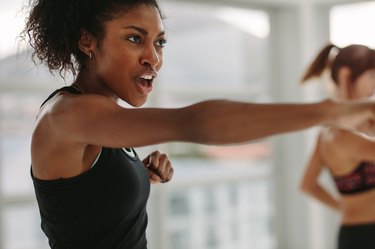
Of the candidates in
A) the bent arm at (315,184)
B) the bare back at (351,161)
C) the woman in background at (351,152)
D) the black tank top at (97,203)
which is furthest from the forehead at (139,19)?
the bent arm at (315,184)

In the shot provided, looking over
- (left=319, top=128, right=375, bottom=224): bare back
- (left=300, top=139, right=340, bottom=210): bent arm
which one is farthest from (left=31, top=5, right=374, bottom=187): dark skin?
(left=300, top=139, right=340, bottom=210): bent arm

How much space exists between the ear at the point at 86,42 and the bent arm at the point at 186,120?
0.18 metres

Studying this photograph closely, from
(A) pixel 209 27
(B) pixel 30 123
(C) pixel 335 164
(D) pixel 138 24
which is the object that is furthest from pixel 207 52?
→ (D) pixel 138 24

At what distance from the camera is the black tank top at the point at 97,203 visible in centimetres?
99

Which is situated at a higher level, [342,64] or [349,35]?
[349,35]

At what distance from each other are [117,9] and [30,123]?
7.70 ft

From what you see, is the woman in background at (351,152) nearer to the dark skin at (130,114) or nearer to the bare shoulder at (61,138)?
the dark skin at (130,114)

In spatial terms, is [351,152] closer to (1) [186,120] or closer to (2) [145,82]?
(2) [145,82]

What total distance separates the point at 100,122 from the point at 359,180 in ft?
6.45

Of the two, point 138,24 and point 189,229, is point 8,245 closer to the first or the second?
point 189,229

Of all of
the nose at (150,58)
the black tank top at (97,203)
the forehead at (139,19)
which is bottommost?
the black tank top at (97,203)

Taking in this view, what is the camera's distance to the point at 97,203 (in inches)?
39.6

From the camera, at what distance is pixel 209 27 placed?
4.30m

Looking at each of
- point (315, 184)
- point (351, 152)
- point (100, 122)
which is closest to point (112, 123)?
point (100, 122)
